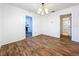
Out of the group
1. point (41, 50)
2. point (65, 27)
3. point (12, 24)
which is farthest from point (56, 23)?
point (41, 50)

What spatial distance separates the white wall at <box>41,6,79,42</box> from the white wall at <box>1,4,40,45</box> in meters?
2.06

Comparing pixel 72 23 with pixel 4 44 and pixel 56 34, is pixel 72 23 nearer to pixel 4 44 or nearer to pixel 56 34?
pixel 56 34

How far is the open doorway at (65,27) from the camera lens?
17.6 ft

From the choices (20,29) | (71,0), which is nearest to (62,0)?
(71,0)

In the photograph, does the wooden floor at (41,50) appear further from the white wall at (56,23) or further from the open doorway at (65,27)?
the open doorway at (65,27)

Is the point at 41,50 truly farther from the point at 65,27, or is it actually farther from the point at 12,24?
the point at 65,27

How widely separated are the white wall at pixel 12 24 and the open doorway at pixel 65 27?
8.50 ft

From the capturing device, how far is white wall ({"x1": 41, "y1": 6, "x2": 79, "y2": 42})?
15.3 ft

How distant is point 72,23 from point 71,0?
331 centimetres

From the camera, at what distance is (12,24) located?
4.47 meters

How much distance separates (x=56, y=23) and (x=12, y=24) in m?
3.22

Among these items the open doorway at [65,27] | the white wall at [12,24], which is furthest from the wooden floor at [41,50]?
the open doorway at [65,27]

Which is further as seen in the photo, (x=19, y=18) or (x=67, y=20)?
(x=67, y=20)

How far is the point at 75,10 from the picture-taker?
4668mm
